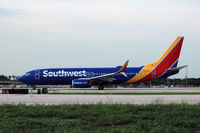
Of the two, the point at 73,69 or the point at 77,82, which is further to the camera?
the point at 73,69

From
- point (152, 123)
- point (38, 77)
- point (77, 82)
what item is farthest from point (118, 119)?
point (38, 77)

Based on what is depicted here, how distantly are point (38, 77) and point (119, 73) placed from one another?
13093mm

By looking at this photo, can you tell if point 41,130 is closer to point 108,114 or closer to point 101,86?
point 108,114

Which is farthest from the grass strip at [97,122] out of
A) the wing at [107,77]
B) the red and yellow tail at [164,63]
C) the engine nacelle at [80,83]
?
the red and yellow tail at [164,63]

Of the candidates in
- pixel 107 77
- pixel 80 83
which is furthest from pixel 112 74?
pixel 80 83

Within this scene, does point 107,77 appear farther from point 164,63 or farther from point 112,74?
point 164,63

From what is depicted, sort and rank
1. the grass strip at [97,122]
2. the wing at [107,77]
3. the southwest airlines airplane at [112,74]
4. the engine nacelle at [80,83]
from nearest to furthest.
A: the grass strip at [97,122] < the engine nacelle at [80,83] < the wing at [107,77] < the southwest airlines airplane at [112,74]

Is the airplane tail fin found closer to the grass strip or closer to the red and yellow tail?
the red and yellow tail

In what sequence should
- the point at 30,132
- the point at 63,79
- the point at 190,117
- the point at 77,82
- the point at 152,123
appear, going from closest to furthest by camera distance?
the point at 30,132 < the point at 152,123 < the point at 190,117 < the point at 77,82 < the point at 63,79

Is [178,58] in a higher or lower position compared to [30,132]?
higher

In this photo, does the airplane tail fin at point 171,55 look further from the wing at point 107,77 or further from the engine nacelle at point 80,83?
the engine nacelle at point 80,83

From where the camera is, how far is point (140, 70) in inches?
1768

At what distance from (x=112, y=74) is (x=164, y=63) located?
7846 mm

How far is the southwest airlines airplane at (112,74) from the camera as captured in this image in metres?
43.8
